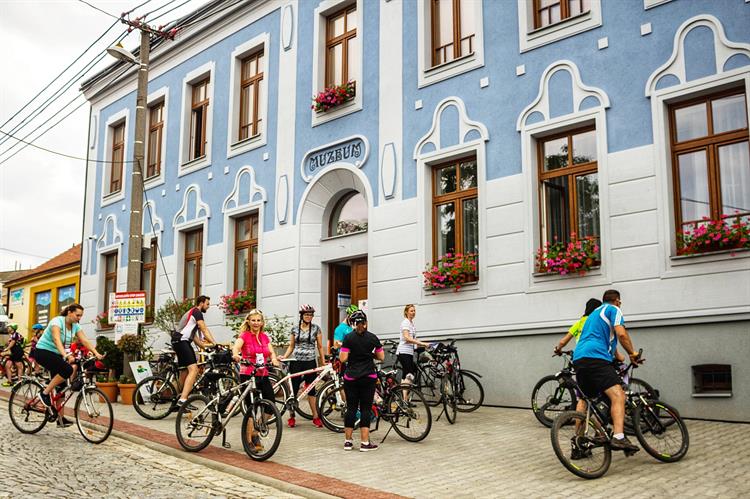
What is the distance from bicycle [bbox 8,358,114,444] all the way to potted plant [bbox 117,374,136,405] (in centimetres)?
372

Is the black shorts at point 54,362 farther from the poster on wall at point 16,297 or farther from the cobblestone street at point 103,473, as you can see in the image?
the poster on wall at point 16,297

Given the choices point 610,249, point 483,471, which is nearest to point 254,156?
point 610,249

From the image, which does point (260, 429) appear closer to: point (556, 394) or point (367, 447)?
point (367, 447)

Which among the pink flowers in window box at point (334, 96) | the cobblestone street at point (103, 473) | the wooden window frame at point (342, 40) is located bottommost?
the cobblestone street at point (103, 473)

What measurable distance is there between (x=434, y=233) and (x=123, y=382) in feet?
21.8

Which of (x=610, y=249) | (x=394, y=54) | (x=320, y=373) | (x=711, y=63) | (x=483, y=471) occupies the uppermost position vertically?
(x=394, y=54)

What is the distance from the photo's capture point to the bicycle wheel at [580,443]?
759 centimetres

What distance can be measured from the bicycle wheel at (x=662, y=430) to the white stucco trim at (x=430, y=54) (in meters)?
7.82

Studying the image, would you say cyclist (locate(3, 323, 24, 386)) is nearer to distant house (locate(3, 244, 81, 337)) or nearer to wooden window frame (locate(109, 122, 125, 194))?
wooden window frame (locate(109, 122, 125, 194))

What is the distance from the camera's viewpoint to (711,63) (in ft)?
36.7

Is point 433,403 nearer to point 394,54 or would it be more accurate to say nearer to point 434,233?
point 434,233

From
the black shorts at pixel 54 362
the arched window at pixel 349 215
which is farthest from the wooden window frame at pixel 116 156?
the black shorts at pixel 54 362

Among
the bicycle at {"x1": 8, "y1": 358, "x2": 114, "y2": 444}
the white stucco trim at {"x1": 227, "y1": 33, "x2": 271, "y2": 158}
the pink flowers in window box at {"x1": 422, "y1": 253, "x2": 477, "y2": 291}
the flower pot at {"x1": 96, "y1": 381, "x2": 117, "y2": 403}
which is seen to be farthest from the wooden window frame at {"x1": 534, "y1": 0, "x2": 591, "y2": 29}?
the flower pot at {"x1": 96, "y1": 381, "x2": 117, "y2": 403}

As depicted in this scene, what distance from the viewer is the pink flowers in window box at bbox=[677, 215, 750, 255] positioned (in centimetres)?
1053
